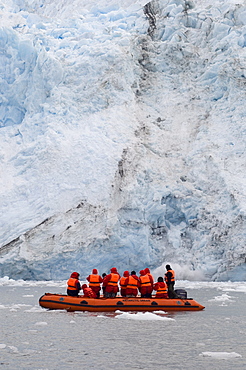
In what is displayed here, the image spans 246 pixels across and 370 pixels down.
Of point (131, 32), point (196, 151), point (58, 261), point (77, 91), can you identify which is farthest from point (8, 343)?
point (131, 32)

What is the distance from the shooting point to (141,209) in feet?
65.4

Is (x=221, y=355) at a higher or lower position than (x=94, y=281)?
lower

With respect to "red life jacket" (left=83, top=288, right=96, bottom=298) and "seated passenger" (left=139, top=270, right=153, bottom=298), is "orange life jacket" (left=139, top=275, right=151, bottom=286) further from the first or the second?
"red life jacket" (left=83, top=288, right=96, bottom=298)

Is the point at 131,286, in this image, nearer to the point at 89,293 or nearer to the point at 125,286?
the point at 125,286

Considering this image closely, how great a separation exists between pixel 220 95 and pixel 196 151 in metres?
3.70

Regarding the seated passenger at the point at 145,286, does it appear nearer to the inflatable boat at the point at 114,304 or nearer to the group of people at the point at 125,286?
the group of people at the point at 125,286

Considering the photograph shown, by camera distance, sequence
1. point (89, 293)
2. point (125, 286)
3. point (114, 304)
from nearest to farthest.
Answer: point (114, 304) → point (89, 293) → point (125, 286)

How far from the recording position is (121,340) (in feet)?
21.1

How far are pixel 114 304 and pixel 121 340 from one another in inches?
136

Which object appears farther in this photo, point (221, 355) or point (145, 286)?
point (145, 286)

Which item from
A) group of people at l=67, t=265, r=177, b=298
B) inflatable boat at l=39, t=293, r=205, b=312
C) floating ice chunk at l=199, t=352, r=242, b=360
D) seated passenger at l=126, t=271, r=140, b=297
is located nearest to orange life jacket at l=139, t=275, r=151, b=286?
group of people at l=67, t=265, r=177, b=298

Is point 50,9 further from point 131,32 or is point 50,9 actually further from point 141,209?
point 141,209

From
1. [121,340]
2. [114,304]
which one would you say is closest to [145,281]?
[114,304]

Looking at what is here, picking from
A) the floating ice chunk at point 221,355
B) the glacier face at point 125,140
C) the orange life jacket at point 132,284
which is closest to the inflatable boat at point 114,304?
the orange life jacket at point 132,284
